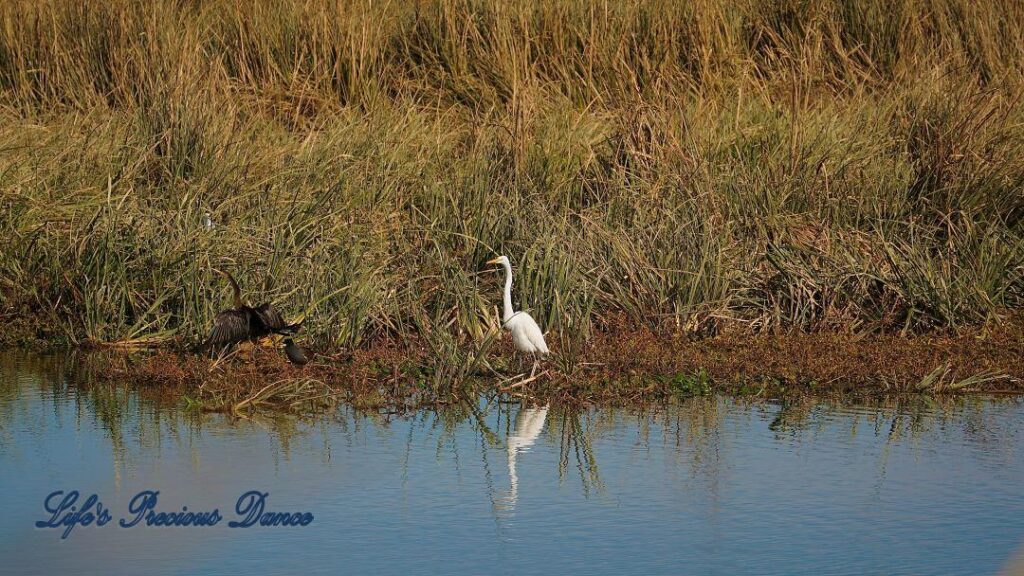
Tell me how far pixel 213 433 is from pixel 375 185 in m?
3.99

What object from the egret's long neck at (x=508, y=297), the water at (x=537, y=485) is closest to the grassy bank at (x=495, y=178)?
the egret's long neck at (x=508, y=297)

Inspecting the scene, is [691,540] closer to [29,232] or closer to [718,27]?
[29,232]

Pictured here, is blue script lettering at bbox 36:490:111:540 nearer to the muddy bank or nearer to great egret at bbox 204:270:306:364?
the muddy bank

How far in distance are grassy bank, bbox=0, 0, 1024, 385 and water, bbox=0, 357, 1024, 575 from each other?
107cm

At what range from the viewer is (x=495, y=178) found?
467 inches

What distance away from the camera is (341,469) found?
7008 millimetres

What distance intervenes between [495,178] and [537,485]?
17.4 ft

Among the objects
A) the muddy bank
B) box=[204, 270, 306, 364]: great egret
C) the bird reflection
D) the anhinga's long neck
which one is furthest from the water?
the anhinga's long neck

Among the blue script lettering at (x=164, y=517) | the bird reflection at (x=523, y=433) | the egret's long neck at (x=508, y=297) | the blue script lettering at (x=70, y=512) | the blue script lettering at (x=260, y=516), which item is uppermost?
the egret's long neck at (x=508, y=297)

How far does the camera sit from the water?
19.0 ft

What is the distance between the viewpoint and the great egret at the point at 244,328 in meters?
8.95

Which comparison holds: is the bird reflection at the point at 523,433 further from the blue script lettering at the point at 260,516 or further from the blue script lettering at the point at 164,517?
the blue script lettering at the point at 164,517

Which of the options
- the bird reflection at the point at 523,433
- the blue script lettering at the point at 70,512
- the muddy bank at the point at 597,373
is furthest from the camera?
the muddy bank at the point at 597,373

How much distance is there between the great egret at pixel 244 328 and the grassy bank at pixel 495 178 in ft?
1.49
